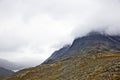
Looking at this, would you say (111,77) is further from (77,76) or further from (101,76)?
(77,76)

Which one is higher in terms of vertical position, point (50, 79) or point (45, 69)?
point (45, 69)

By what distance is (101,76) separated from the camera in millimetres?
64062

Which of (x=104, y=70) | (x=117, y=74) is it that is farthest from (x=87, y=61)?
(x=117, y=74)

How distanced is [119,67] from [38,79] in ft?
123

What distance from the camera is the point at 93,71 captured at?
72.9m

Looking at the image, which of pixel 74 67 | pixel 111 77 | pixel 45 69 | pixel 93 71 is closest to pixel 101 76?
pixel 111 77

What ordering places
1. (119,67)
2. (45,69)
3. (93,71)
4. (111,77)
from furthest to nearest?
(45,69), (93,71), (119,67), (111,77)

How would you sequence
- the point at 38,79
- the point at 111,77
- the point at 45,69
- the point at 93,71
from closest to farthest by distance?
the point at 111,77, the point at 93,71, the point at 38,79, the point at 45,69

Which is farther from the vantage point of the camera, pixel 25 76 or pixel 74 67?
pixel 25 76

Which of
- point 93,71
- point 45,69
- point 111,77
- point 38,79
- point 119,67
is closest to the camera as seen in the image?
point 111,77

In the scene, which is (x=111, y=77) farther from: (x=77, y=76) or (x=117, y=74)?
(x=77, y=76)

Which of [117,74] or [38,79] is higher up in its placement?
[38,79]

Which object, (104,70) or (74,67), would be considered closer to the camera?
(104,70)

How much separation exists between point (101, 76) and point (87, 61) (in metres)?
28.5
